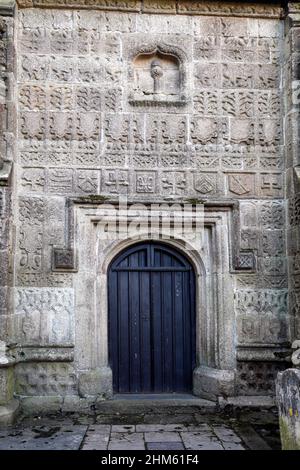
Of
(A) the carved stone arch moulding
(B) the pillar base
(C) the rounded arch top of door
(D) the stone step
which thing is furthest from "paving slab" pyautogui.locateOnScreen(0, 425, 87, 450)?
(A) the carved stone arch moulding

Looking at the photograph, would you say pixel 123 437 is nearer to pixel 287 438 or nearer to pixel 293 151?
pixel 287 438

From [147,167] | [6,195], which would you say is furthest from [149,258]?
[6,195]

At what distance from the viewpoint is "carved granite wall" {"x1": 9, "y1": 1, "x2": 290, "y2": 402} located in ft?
20.3

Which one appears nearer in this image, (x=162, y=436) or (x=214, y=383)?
(x=162, y=436)

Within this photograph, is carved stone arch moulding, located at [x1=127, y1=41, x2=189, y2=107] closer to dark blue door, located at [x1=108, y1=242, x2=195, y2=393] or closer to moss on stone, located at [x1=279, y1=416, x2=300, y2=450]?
dark blue door, located at [x1=108, y1=242, x2=195, y2=393]

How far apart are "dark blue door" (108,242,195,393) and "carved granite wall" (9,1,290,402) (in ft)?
2.00

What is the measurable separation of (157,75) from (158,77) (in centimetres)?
3

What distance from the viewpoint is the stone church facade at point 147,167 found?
612cm

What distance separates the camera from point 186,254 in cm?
651

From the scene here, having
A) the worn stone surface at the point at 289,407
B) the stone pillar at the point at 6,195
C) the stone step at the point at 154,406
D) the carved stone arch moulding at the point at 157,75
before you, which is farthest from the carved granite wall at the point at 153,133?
the worn stone surface at the point at 289,407

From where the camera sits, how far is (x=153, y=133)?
6.43 m

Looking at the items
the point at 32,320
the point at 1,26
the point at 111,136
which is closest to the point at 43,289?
the point at 32,320
